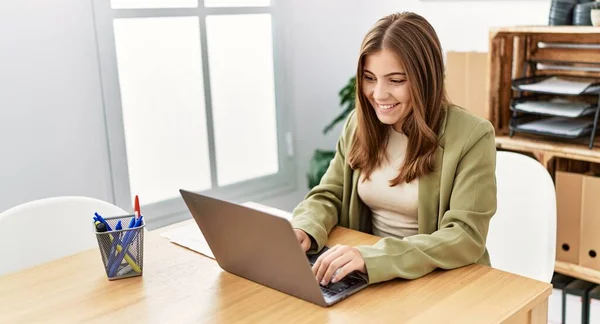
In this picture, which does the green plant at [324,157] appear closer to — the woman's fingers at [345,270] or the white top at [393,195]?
the white top at [393,195]

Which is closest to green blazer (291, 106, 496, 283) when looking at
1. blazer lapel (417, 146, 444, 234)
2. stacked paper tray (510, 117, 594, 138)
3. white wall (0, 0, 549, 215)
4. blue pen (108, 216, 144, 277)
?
blazer lapel (417, 146, 444, 234)

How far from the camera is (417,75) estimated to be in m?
1.47

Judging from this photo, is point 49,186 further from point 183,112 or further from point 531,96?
point 531,96

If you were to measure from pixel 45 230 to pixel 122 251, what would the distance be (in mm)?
375

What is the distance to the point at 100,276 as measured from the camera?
1.37 m

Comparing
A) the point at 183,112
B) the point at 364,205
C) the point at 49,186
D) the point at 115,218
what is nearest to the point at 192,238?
the point at 115,218

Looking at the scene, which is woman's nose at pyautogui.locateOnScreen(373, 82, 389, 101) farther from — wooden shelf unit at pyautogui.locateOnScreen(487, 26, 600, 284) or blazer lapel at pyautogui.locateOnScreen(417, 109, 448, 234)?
wooden shelf unit at pyautogui.locateOnScreen(487, 26, 600, 284)

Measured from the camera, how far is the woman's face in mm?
1472

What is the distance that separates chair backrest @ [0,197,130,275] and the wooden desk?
0.52ft

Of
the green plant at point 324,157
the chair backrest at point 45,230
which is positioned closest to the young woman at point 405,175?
the chair backrest at point 45,230

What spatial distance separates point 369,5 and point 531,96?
3.54 ft

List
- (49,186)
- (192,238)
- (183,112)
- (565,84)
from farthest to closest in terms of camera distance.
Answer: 1. (183,112)
2. (49,186)
3. (565,84)
4. (192,238)

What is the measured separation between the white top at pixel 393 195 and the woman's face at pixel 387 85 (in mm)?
92

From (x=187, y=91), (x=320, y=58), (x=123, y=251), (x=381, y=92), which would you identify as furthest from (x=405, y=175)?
(x=320, y=58)
